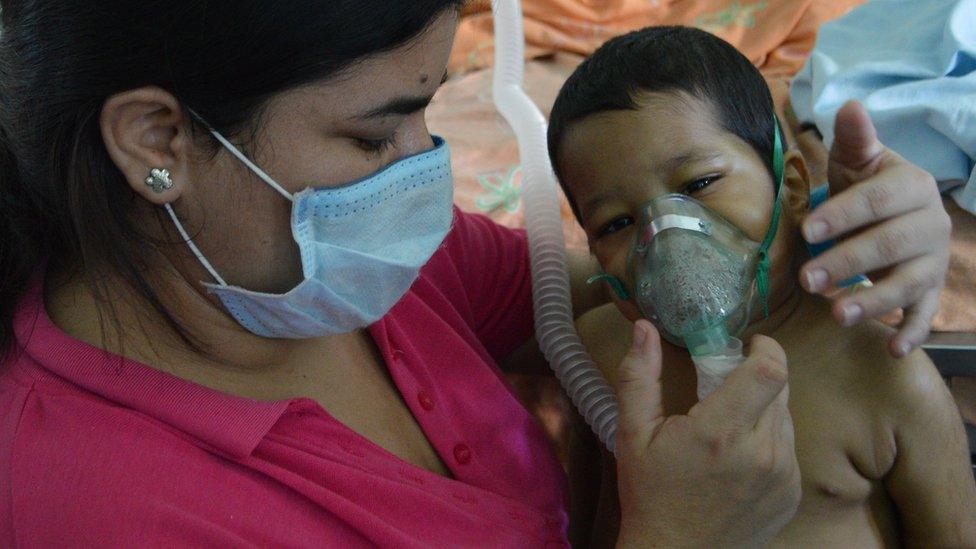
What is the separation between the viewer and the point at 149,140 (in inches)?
36.2

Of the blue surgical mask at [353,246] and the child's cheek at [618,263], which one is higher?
the blue surgical mask at [353,246]

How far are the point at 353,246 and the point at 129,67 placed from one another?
336 millimetres

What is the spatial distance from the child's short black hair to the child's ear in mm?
63

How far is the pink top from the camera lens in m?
0.85

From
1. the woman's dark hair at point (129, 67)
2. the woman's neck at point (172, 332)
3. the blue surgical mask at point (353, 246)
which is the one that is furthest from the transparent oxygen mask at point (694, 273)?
the woman's neck at point (172, 332)

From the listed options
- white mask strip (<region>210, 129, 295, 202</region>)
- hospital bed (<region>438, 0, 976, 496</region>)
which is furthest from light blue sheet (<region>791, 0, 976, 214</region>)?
white mask strip (<region>210, 129, 295, 202</region>)

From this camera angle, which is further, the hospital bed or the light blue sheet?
the hospital bed

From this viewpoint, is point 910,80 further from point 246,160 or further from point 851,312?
point 246,160

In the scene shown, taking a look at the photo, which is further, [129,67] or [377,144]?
[377,144]

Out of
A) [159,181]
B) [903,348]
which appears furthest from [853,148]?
[159,181]

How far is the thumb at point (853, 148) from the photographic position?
107cm

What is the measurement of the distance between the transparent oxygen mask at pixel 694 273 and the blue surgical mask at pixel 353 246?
0.30 meters

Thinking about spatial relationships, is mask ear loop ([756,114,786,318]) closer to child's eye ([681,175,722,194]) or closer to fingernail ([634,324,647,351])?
child's eye ([681,175,722,194])

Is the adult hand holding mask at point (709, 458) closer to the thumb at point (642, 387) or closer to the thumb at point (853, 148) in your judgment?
the thumb at point (642, 387)
